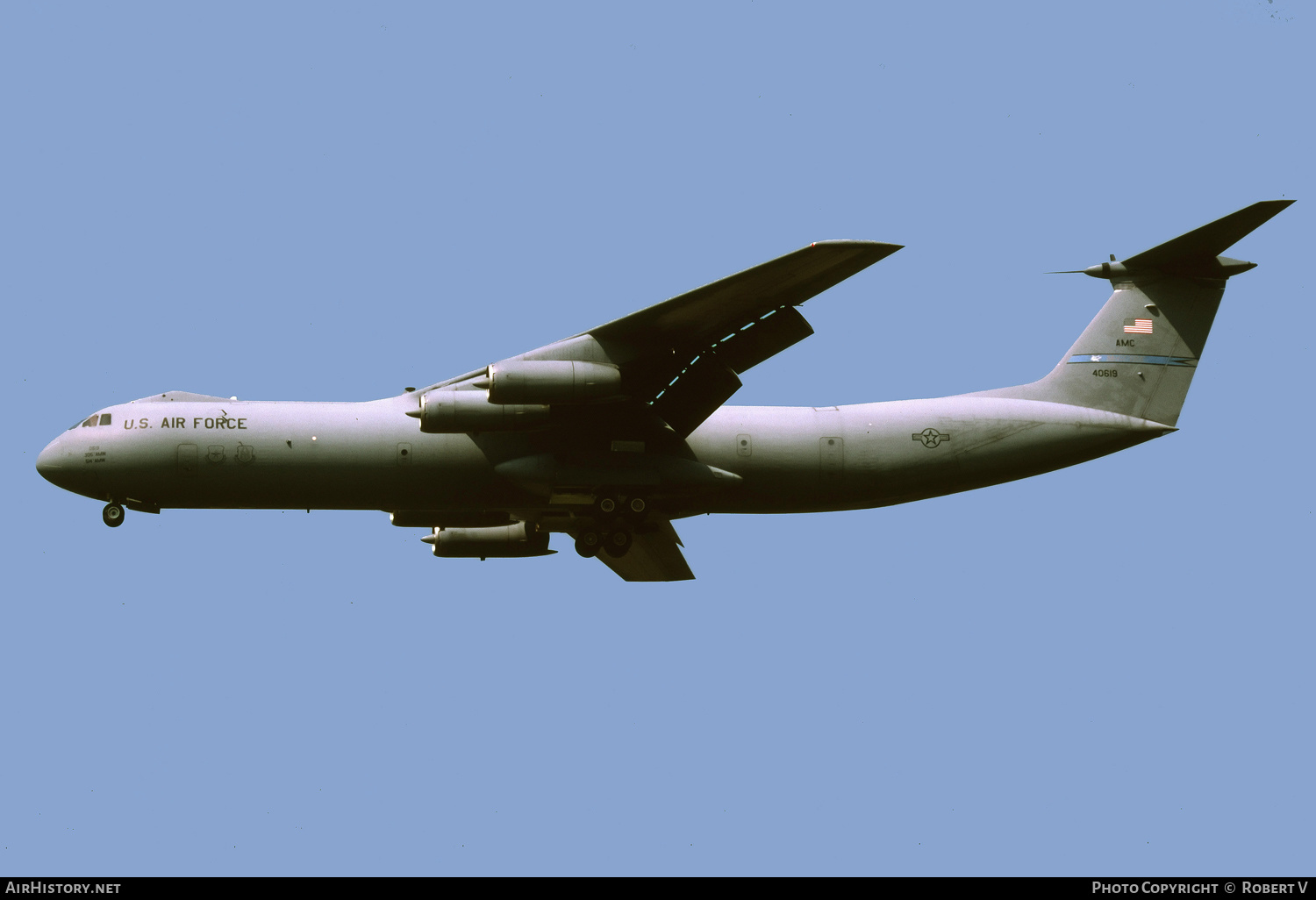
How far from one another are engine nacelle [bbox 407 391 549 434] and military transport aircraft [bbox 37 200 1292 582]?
2cm

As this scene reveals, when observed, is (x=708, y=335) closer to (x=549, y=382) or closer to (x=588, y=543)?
(x=549, y=382)

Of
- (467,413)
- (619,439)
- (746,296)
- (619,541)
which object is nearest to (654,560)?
(619,541)

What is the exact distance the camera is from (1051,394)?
2266 centimetres

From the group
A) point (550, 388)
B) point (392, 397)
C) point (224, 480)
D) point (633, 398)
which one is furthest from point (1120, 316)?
point (224, 480)

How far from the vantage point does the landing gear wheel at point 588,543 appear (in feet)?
71.4

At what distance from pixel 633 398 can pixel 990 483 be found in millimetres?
5259

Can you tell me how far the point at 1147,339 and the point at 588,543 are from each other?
8.60 m

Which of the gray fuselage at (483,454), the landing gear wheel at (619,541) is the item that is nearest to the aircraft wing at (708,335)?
the gray fuselage at (483,454)

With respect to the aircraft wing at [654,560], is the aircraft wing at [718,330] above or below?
above

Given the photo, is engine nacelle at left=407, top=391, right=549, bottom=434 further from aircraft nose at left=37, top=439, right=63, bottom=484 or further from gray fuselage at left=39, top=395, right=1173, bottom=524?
aircraft nose at left=37, top=439, right=63, bottom=484

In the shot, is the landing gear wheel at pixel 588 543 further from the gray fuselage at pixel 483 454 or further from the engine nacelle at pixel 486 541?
the engine nacelle at pixel 486 541

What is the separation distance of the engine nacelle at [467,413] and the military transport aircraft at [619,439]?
0.02 m
